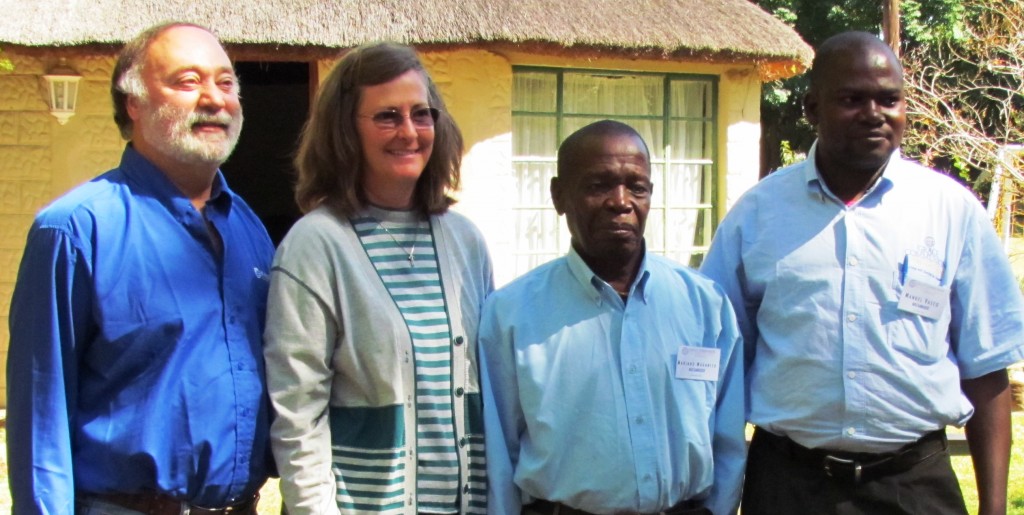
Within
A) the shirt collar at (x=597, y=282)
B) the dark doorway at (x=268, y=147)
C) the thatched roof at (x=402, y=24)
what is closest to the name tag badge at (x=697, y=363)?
the shirt collar at (x=597, y=282)

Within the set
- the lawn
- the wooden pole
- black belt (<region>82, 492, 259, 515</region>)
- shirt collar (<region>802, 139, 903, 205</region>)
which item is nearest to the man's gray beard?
black belt (<region>82, 492, 259, 515</region>)

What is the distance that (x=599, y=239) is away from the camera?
2838mm

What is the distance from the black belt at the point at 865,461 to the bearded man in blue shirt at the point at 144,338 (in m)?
1.46

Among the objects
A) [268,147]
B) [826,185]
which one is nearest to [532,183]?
[268,147]

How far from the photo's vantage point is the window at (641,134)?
8859 mm

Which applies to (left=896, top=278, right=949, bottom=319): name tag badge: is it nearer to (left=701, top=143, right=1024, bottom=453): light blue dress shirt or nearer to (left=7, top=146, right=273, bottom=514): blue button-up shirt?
(left=701, top=143, right=1024, bottom=453): light blue dress shirt

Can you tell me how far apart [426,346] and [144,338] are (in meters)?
0.70

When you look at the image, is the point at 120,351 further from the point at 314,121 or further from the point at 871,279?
the point at 871,279

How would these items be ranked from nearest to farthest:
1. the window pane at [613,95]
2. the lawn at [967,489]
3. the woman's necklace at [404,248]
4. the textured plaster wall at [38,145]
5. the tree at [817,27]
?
1. the woman's necklace at [404,248]
2. the lawn at [967,489]
3. the textured plaster wall at [38,145]
4. the window pane at [613,95]
5. the tree at [817,27]

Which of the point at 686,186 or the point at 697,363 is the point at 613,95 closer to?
the point at 686,186

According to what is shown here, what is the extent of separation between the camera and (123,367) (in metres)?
2.60

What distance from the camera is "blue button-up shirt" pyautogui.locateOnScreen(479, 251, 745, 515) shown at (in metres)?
2.74

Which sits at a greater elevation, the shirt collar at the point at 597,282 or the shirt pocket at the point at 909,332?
the shirt collar at the point at 597,282

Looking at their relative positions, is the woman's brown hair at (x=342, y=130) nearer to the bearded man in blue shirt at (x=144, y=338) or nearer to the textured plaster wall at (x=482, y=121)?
the bearded man in blue shirt at (x=144, y=338)
